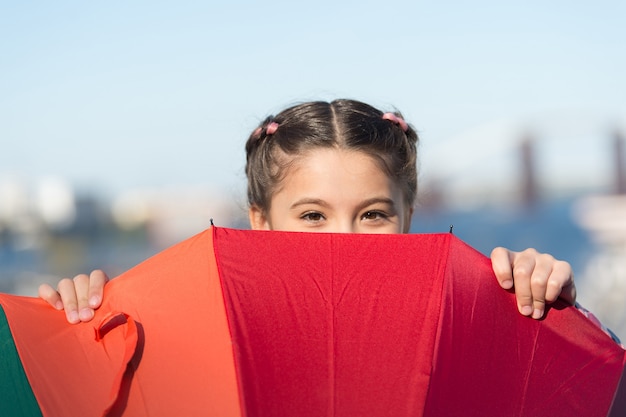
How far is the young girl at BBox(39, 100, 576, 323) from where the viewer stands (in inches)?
120

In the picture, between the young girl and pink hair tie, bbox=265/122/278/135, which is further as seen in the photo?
pink hair tie, bbox=265/122/278/135

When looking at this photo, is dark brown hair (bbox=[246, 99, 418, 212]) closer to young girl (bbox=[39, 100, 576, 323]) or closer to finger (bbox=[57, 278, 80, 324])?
young girl (bbox=[39, 100, 576, 323])

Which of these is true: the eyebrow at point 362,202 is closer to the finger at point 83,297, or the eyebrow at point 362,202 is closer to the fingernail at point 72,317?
the finger at point 83,297

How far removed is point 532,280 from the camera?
2439 mm

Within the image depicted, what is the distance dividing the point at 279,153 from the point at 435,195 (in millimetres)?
12179

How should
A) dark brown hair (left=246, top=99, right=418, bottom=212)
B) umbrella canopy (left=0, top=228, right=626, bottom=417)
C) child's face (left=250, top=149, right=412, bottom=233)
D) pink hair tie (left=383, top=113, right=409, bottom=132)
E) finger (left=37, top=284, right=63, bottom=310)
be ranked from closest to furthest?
umbrella canopy (left=0, top=228, right=626, bottom=417)
finger (left=37, top=284, right=63, bottom=310)
child's face (left=250, top=149, right=412, bottom=233)
dark brown hair (left=246, top=99, right=418, bottom=212)
pink hair tie (left=383, top=113, right=409, bottom=132)

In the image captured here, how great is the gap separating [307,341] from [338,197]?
867 millimetres

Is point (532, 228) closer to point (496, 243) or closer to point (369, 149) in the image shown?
point (496, 243)

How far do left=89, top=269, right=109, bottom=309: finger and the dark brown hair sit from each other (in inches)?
37.6

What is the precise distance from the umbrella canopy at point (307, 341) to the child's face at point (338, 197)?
591mm

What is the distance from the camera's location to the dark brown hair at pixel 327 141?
330 cm

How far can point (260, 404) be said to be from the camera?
2.21m

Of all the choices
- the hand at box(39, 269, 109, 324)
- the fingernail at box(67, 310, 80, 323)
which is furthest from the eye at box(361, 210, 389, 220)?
the fingernail at box(67, 310, 80, 323)

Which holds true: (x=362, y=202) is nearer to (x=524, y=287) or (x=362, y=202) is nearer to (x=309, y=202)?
(x=309, y=202)
